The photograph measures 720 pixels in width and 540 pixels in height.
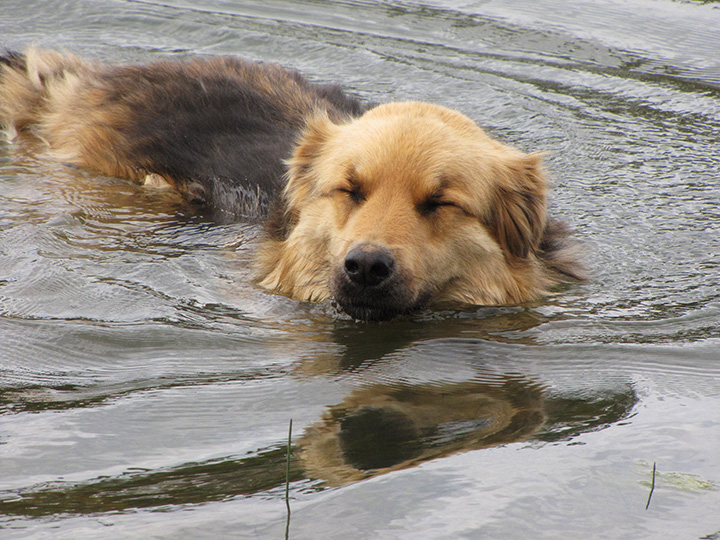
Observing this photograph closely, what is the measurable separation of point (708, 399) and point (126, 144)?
4.43m

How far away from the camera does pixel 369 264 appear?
4.15 metres

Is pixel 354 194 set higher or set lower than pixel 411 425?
higher

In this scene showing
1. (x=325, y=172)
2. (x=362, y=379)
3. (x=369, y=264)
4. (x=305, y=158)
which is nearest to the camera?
(x=362, y=379)

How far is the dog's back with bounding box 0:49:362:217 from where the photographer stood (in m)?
6.05

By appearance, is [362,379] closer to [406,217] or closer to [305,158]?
[406,217]

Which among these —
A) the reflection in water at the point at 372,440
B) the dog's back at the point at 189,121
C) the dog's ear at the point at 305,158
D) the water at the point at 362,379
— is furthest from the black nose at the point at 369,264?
the dog's back at the point at 189,121

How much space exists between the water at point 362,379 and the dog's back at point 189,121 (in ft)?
0.82

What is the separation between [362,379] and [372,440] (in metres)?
0.71

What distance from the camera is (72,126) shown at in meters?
6.75

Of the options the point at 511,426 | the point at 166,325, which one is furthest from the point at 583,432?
the point at 166,325

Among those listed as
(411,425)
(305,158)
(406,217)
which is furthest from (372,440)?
(305,158)

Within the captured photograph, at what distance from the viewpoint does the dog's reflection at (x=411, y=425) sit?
→ 111 inches

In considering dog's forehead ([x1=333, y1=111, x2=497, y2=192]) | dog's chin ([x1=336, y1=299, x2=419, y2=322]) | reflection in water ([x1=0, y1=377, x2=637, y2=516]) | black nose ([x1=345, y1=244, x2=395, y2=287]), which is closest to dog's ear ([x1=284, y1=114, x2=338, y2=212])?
dog's forehead ([x1=333, y1=111, x2=497, y2=192])

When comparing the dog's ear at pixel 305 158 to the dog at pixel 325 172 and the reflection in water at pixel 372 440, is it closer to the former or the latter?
the dog at pixel 325 172
